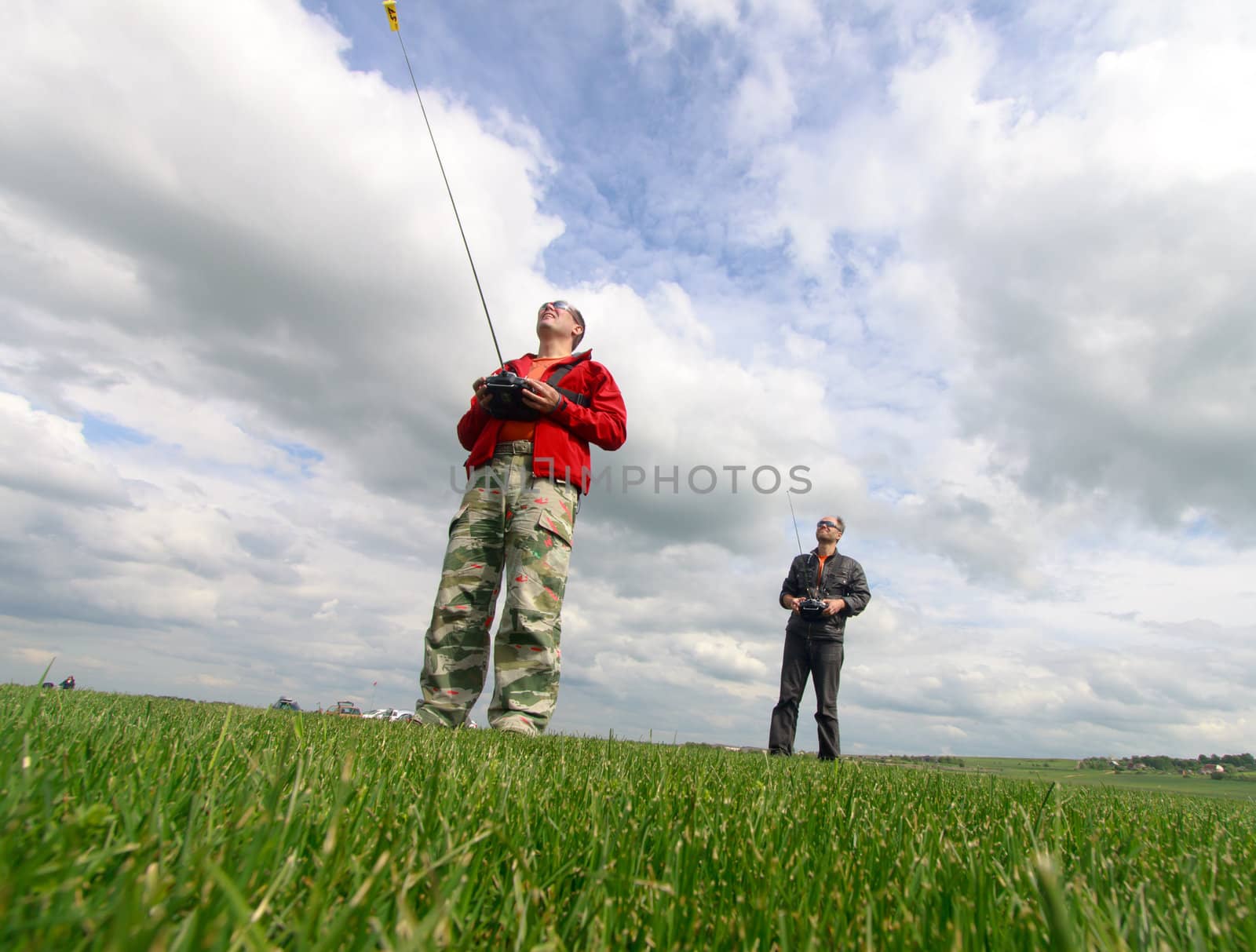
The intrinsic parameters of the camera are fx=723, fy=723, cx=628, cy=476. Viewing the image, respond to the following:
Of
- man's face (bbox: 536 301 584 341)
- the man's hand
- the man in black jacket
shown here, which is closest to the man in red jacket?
the man's hand

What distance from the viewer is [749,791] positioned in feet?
7.54

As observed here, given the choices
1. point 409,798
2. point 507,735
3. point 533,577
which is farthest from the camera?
point 533,577

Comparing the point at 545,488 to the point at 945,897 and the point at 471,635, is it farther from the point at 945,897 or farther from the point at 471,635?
the point at 945,897

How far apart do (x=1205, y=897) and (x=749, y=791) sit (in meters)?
1.29

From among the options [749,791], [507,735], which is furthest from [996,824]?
[507,735]

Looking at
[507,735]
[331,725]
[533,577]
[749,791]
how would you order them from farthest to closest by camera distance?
[533,577] → [507,735] → [331,725] → [749,791]

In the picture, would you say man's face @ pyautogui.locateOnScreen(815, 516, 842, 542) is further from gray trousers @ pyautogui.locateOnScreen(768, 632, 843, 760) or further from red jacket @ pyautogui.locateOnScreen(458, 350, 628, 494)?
red jacket @ pyautogui.locateOnScreen(458, 350, 628, 494)

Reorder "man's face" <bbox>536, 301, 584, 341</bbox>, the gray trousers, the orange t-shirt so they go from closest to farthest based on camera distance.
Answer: the orange t-shirt, "man's face" <bbox>536, 301, 584, 341</bbox>, the gray trousers

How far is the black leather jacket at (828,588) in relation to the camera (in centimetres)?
749

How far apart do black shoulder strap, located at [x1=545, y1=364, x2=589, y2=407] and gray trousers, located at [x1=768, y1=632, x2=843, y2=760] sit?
3.91 meters

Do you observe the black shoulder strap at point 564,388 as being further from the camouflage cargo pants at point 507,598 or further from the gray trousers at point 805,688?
the gray trousers at point 805,688

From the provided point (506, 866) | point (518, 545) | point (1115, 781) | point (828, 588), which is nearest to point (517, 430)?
point (518, 545)

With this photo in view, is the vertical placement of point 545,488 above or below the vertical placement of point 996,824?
above

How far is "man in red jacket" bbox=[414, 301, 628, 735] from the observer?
457 cm
